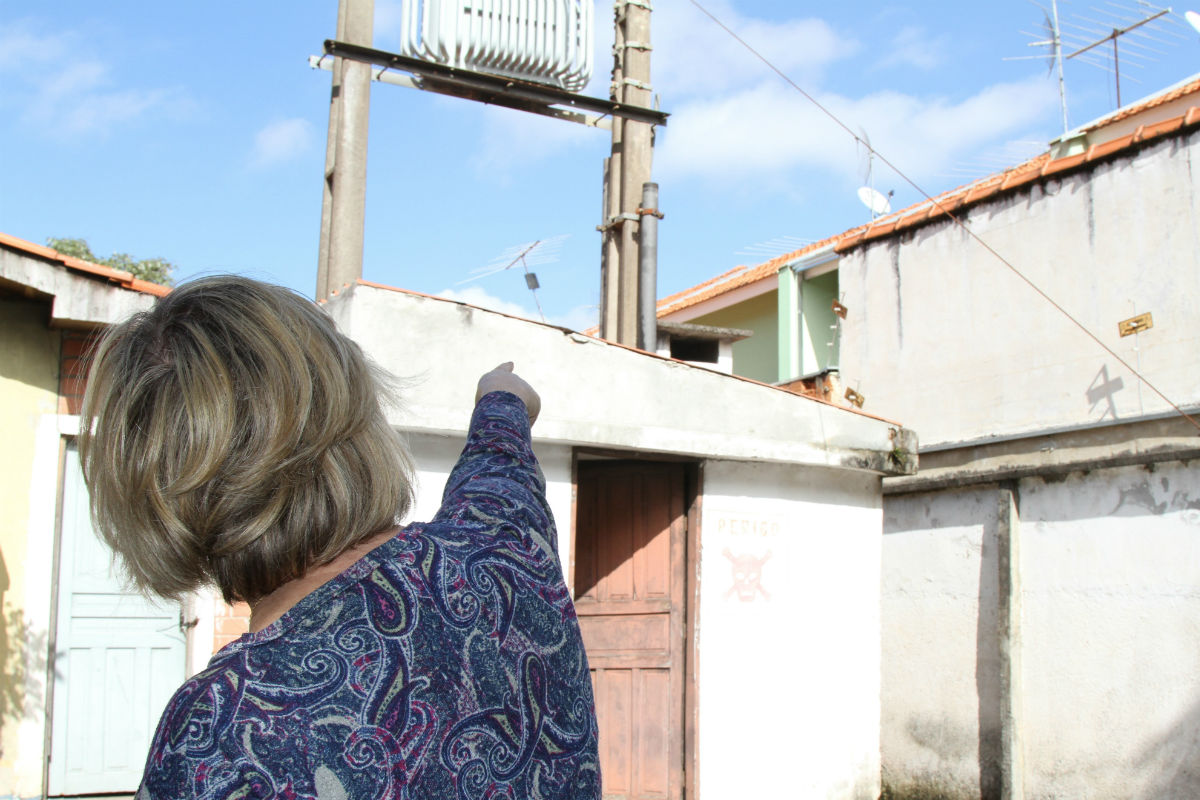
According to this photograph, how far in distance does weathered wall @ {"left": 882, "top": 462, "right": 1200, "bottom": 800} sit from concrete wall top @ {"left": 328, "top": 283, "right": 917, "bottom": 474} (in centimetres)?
142

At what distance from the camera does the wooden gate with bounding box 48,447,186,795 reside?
6.09 m

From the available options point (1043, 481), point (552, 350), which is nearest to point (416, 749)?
point (552, 350)

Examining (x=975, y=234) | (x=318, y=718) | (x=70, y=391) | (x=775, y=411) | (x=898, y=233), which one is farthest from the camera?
(x=898, y=233)

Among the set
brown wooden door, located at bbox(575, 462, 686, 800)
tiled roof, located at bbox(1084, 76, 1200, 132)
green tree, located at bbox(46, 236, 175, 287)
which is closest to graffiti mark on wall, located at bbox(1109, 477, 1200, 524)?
brown wooden door, located at bbox(575, 462, 686, 800)

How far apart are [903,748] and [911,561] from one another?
5.06 ft

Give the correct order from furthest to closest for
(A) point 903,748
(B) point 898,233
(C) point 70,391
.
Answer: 1. (B) point 898,233
2. (A) point 903,748
3. (C) point 70,391

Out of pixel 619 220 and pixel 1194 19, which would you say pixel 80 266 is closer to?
pixel 619 220

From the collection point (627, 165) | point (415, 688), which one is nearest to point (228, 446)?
point (415, 688)

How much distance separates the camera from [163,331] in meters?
1.33

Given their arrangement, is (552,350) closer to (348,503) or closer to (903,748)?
(903,748)

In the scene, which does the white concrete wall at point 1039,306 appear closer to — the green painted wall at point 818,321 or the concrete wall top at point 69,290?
the green painted wall at point 818,321

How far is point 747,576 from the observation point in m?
7.51

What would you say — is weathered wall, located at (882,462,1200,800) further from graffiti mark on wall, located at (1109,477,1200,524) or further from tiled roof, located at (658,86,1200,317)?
tiled roof, located at (658,86,1200,317)

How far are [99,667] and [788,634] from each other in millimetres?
4451
